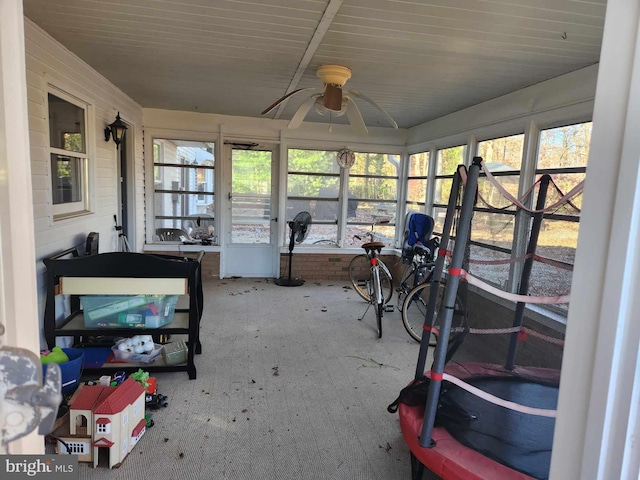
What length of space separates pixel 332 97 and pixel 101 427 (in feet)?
9.23

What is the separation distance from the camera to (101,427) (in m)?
2.05

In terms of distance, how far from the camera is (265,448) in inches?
90.7

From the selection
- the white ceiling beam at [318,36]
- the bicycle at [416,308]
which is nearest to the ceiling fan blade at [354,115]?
the white ceiling beam at [318,36]

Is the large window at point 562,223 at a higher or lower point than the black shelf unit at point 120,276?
higher

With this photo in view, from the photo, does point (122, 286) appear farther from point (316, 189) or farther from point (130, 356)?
point (316, 189)

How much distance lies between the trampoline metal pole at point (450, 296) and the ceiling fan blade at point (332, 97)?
1726 mm

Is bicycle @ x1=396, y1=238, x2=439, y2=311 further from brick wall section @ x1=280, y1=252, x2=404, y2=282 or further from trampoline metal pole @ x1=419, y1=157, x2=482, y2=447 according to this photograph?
trampoline metal pole @ x1=419, y1=157, x2=482, y2=447

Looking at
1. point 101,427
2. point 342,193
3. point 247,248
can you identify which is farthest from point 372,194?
point 101,427

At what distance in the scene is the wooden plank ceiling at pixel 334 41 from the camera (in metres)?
2.25

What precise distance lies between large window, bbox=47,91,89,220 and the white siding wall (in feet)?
0.23

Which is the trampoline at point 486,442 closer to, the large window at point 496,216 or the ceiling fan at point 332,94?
the large window at point 496,216

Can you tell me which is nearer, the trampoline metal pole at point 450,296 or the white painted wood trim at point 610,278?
the white painted wood trim at point 610,278

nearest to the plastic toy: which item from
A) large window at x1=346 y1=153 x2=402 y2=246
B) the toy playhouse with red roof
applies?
the toy playhouse with red roof

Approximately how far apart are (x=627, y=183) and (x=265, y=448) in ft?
7.61
